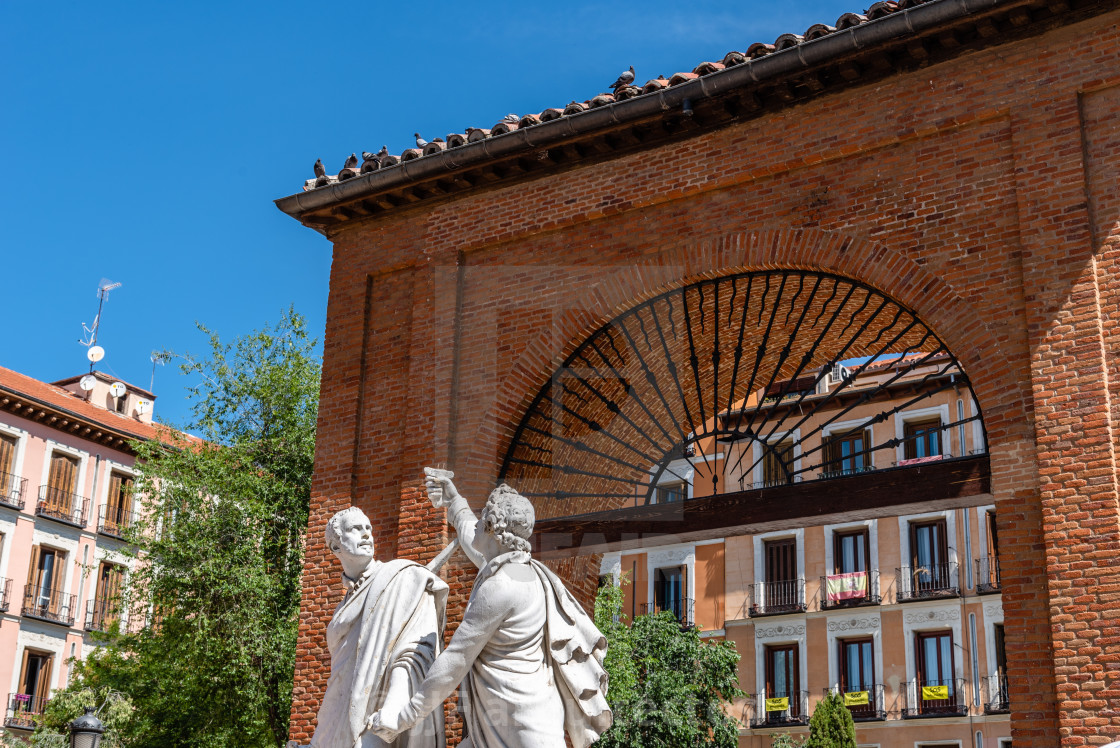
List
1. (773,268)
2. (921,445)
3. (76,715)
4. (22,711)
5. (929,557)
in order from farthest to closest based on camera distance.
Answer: (921,445) < (929,557) < (22,711) < (76,715) < (773,268)

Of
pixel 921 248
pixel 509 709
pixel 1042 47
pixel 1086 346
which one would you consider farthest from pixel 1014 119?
pixel 509 709

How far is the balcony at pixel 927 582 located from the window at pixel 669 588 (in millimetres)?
5825

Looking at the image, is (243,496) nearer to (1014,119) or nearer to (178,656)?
(178,656)

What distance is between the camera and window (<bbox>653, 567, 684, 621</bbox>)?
110 ft

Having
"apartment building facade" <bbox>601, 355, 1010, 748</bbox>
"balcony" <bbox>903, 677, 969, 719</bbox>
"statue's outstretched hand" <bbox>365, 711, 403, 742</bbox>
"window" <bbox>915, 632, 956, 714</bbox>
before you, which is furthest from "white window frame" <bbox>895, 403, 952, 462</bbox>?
"statue's outstretched hand" <bbox>365, 711, 403, 742</bbox>

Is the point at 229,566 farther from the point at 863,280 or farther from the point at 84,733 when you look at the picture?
the point at 863,280

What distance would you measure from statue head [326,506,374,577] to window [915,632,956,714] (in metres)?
25.4

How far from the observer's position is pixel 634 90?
10969 millimetres

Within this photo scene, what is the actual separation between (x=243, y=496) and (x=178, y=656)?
7.50 ft

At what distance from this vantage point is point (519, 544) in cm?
552

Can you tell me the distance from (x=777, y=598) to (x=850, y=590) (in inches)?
76.1

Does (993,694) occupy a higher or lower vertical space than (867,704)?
higher

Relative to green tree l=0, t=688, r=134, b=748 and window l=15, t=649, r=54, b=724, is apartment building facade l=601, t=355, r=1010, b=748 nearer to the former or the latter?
green tree l=0, t=688, r=134, b=748

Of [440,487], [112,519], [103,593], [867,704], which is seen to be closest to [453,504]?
[440,487]
